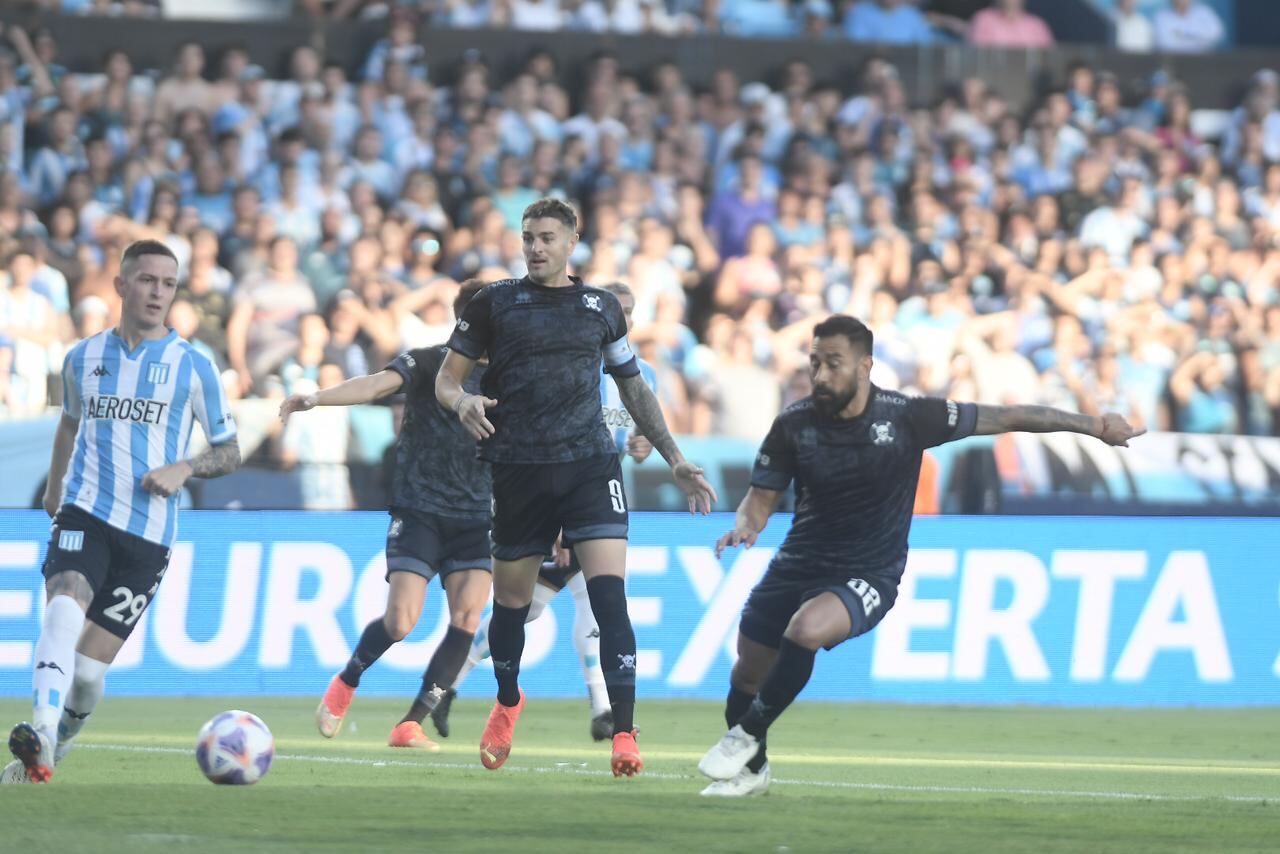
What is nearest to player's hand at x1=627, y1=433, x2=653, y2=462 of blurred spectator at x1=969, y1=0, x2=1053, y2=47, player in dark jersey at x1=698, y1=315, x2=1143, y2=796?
player in dark jersey at x1=698, y1=315, x2=1143, y2=796

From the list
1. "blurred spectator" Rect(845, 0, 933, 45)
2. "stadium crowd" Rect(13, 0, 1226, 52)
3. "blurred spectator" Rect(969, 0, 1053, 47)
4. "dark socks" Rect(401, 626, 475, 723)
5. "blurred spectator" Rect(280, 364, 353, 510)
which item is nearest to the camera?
"dark socks" Rect(401, 626, 475, 723)

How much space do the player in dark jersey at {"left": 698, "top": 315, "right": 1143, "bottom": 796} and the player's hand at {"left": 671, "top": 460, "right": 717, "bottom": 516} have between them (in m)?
0.22

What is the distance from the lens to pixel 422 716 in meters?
10.1

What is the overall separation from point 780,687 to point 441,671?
269 cm

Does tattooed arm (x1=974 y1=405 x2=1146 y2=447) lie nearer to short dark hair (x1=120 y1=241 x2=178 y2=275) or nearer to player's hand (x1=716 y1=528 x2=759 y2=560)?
player's hand (x1=716 y1=528 x2=759 y2=560)

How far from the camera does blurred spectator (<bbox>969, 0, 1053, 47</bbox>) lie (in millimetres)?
21922

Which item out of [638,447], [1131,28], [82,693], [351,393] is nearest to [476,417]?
[351,393]

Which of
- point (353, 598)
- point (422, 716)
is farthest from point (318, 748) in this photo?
point (353, 598)

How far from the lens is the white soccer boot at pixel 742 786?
7.88 meters

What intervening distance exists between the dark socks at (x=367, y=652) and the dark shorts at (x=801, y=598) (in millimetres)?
2326

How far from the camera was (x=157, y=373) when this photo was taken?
800cm

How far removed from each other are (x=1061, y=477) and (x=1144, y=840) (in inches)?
326

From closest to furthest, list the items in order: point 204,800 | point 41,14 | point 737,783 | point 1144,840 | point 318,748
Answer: point 1144,840
point 204,800
point 737,783
point 318,748
point 41,14

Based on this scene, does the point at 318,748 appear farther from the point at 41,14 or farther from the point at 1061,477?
the point at 41,14
